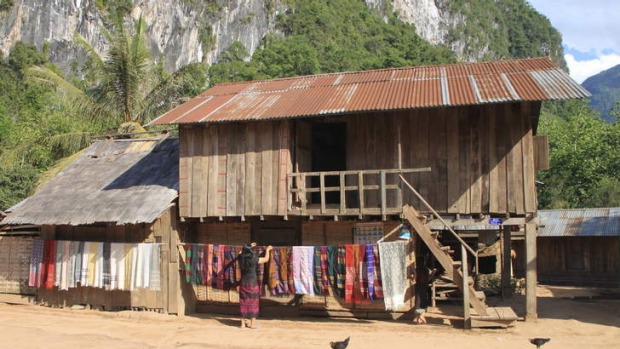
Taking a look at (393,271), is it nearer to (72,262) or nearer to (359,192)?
(359,192)

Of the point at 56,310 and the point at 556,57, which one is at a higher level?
the point at 556,57

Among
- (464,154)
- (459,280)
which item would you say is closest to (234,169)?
(464,154)

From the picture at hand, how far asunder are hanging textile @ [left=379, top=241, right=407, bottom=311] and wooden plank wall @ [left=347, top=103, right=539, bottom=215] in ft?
4.15

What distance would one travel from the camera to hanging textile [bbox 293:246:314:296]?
1188 cm

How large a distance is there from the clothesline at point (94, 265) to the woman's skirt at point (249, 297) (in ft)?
7.98

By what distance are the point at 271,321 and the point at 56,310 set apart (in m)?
5.66

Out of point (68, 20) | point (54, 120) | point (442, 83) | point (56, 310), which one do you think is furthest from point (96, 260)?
point (68, 20)

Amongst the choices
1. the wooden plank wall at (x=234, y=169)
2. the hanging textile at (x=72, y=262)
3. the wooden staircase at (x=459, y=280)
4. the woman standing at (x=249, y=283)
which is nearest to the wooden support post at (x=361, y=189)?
the wooden staircase at (x=459, y=280)

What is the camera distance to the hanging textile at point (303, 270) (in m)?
11.9

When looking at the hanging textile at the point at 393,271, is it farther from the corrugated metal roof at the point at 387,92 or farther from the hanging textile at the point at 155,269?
the hanging textile at the point at 155,269

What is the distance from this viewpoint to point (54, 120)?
34594 millimetres

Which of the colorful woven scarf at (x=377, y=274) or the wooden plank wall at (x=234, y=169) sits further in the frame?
the wooden plank wall at (x=234, y=169)

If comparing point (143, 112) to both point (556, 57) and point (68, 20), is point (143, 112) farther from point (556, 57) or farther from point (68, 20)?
point (556, 57)

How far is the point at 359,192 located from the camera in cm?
1175
